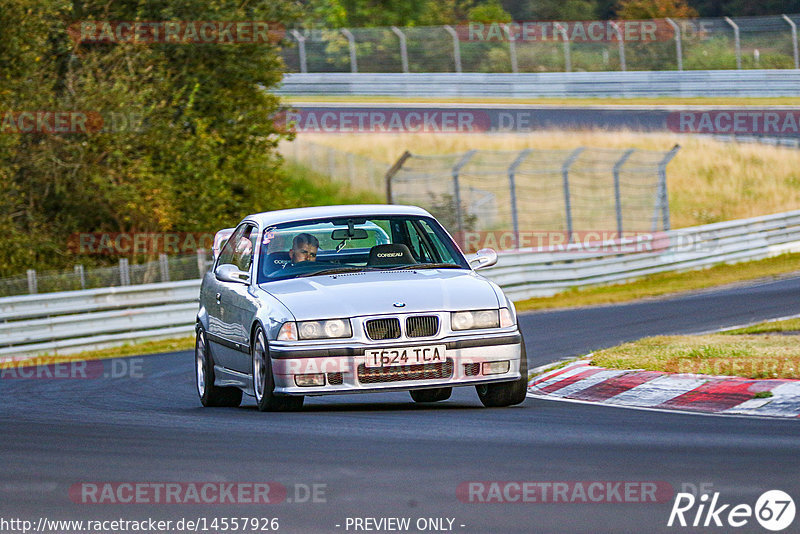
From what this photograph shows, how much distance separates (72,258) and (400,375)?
20.3m

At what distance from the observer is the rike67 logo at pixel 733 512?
517 centimetres

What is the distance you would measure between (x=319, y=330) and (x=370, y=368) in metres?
0.43

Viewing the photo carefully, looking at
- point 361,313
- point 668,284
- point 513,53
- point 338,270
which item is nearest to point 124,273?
point 668,284

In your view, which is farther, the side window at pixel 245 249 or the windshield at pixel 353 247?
the side window at pixel 245 249

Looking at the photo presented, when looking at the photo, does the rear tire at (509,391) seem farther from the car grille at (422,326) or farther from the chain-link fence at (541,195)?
the chain-link fence at (541,195)

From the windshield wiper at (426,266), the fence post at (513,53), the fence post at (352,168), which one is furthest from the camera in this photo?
the fence post at (513,53)

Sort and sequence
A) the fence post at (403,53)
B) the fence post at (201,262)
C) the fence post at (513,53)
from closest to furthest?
the fence post at (201,262), the fence post at (513,53), the fence post at (403,53)

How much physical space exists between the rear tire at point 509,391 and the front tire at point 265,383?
53.4 inches

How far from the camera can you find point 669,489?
5.79 meters

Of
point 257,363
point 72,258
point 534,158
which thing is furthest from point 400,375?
point 534,158
